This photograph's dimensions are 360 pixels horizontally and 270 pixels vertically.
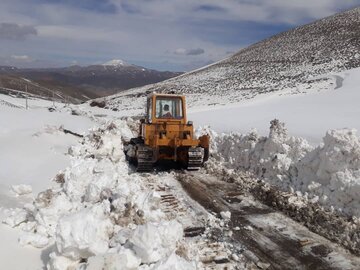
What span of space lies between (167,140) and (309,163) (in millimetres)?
4770

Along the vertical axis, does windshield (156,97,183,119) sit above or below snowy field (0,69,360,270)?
above

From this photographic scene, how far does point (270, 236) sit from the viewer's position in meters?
7.56

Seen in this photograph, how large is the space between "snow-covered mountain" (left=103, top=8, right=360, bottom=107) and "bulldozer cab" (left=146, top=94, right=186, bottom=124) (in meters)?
25.4

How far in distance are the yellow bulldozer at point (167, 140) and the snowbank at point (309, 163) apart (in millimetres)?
1186

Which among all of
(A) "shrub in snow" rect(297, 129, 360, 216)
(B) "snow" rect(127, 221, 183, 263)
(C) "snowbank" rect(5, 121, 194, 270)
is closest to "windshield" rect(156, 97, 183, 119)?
(C) "snowbank" rect(5, 121, 194, 270)

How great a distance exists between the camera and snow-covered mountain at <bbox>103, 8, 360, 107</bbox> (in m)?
49.3

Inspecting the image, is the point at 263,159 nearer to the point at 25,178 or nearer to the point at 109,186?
the point at 109,186

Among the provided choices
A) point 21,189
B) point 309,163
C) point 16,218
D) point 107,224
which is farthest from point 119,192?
point 309,163

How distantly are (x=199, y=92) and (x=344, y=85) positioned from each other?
90.4ft

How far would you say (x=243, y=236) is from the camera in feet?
24.8

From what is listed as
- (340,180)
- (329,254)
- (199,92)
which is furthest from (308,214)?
(199,92)

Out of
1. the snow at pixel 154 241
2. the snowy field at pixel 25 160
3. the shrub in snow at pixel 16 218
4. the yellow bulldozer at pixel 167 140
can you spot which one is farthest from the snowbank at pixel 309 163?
the shrub in snow at pixel 16 218

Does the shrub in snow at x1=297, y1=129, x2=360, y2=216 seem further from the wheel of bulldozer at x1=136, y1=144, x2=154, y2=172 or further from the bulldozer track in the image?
the wheel of bulldozer at x1=136, y1=144, x2=154, y2=172

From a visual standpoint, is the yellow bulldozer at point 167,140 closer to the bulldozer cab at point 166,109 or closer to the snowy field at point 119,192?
the bulldozer cab at point 166,109
